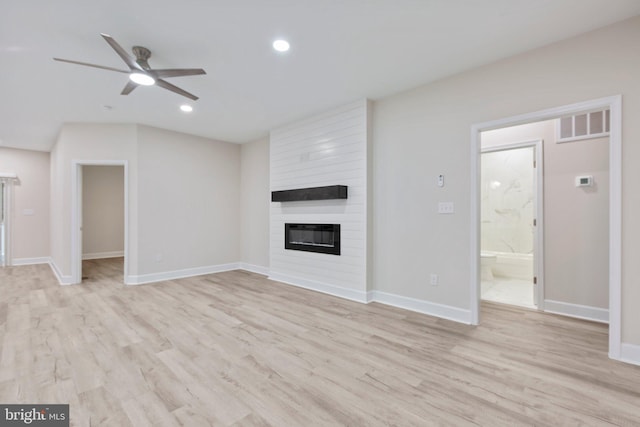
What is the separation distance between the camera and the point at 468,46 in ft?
9.15

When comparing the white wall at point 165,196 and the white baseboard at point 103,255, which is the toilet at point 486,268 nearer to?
the white wall at point 165,196

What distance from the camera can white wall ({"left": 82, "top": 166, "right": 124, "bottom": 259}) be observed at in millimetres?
7930

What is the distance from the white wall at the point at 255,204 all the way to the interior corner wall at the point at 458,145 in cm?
266

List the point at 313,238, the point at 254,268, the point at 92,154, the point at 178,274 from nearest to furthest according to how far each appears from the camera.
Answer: the point at 313,238 → the point at 92,154 → the point at 178,274 → the point at 254,268

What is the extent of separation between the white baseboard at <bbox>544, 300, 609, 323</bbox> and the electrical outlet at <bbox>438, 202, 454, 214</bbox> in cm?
174

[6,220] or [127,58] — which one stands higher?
[127,58]

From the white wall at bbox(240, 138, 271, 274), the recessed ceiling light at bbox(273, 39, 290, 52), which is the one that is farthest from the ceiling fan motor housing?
the white wall at bbox(240, 138, 271, 274)

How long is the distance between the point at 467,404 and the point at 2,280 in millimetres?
7581

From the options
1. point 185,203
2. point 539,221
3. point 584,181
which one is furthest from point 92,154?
point 584,181

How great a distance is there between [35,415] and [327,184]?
12.2 ft

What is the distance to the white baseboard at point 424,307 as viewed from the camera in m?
3.30

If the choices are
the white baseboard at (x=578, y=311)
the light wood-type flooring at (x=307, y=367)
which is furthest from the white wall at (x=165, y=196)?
the white baseboard at (x=578, y=311)

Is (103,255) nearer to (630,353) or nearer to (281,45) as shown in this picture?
(281,45)

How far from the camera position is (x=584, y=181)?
3.39 meters
